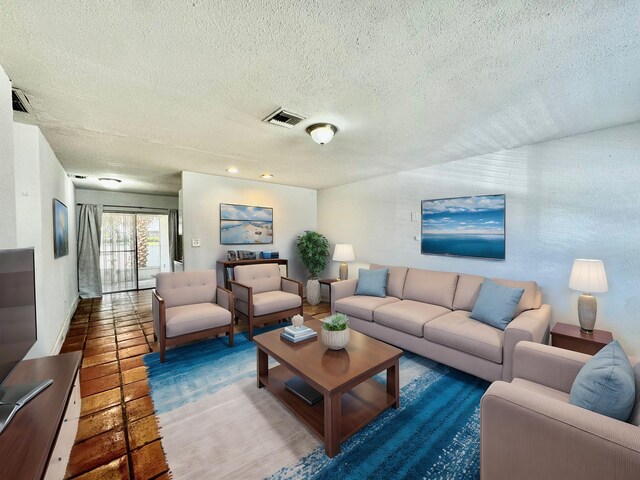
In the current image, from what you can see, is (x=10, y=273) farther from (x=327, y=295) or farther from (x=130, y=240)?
(x=130, y=240)

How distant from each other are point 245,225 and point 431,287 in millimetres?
3259

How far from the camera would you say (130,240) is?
625cm

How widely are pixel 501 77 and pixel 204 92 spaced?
196 cm

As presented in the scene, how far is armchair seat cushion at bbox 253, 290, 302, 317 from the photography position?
3.44 m

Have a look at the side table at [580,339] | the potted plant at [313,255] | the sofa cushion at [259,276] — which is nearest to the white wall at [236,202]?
the potted plant at [313,255]

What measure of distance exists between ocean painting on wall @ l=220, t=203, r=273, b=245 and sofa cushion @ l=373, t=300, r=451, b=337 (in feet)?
8.99

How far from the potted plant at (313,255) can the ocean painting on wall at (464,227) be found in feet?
6.48

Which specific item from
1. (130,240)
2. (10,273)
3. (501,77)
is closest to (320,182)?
(501,77)

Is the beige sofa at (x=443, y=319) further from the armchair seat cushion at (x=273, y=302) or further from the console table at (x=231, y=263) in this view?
the console table at (x=231, y=263)

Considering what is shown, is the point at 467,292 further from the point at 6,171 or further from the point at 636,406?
the point at 6,171

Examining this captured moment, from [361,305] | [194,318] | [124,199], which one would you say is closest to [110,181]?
[124,199]

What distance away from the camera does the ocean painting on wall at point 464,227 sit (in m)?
3.20

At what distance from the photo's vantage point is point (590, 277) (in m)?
2.30

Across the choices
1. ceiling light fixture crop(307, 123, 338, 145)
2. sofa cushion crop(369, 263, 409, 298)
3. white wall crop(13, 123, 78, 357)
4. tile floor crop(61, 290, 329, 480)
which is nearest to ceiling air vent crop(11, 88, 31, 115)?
white wall crop(13, 123, 78, 357)
